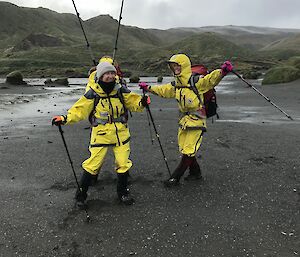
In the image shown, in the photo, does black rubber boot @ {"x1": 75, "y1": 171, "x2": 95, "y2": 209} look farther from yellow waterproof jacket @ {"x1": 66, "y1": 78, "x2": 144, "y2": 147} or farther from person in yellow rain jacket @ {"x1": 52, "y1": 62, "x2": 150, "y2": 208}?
yellow waterproof jacket @ {"x1": 66, "y1": 78, "x2": 144, "y2": 147}

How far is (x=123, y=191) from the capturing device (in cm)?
632

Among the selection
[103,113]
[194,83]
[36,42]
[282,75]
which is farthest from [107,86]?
[36,42]

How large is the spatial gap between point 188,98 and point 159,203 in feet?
7.05

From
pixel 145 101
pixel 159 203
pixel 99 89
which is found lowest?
pixel 159 203

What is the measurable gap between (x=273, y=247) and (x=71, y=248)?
114 inches

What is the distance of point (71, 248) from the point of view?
16.1 feet

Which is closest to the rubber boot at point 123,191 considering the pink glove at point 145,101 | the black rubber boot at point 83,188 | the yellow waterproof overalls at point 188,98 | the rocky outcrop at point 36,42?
the black rubber boot at point 83,188

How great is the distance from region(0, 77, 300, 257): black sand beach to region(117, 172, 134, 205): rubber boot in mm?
149

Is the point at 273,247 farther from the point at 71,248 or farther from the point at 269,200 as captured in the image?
the point at 71,248

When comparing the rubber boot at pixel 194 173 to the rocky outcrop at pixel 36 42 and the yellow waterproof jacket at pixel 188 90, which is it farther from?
the rocky outcrop at pixel 36 42

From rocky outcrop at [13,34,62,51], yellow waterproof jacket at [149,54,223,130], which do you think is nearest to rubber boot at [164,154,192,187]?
yellow waterproof jacket at [149,54,223,130]

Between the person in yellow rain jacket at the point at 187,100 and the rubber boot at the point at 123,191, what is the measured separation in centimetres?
107

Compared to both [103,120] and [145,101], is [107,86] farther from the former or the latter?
[145,101]

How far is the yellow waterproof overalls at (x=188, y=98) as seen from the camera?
6.82 m
